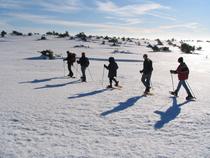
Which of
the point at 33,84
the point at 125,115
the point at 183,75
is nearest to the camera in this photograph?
the point at 125,115

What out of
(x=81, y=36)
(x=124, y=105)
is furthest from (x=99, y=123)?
(x=81, y=36)

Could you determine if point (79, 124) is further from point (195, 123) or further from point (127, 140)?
Answer: point (195, 123)

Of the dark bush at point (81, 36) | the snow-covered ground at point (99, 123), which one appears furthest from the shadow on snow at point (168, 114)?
the dark bush at point (81, 36)

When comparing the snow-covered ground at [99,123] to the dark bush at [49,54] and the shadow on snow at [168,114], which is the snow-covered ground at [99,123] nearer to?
the shadow on snow at [168,114]

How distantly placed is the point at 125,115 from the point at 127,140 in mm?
2498

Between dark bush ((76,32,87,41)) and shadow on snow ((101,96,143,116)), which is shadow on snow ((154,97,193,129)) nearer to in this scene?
shadow on snow ((101,96,143,116))

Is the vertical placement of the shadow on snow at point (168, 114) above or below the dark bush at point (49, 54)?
below

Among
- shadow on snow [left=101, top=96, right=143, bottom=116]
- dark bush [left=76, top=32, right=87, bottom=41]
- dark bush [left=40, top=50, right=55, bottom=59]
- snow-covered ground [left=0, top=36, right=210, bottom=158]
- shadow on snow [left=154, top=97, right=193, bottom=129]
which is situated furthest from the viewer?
dark bush [left=76, top=32, right=87, bottom=41]

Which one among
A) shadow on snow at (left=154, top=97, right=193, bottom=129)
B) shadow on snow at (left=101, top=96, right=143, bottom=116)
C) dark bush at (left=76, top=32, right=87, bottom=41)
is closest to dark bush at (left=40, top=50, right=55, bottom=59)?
shadow on snow at (left=101, top=96, right=143, bottom=116)

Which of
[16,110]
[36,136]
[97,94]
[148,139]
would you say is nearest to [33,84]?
[97,94]

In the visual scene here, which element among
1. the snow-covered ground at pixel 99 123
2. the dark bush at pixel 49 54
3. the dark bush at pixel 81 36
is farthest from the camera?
the dark bush at pixel 81 36

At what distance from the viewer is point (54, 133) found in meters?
10.3

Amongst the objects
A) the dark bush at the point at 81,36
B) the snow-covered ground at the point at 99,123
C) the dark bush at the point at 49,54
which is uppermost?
the dark bush at the point at 81,36

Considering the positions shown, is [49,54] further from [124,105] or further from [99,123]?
[99,123]
